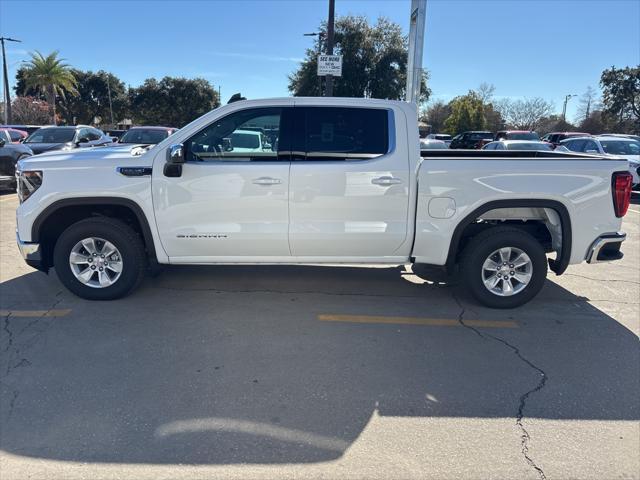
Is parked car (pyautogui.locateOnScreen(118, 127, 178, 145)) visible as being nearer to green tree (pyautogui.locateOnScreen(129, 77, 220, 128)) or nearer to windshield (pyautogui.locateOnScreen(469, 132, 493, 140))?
windshield (pyautogui.locateOnScreen(469, 132, 493, 140))

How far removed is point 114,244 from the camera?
483cm

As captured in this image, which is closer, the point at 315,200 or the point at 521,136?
the point at 315,200

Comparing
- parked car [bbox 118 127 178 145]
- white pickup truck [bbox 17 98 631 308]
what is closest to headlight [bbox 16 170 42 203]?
white pickup truck [bbox 17 98 631 308]

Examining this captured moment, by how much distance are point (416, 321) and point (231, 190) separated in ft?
7.10

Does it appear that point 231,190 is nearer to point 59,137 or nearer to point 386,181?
point 386,181

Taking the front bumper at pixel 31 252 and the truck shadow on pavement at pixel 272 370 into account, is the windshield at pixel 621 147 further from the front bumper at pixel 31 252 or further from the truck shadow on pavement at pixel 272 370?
the front bumper at pixel 31 252

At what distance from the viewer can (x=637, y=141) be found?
52.9ft

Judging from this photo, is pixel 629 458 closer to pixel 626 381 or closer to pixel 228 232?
pixel 626 381

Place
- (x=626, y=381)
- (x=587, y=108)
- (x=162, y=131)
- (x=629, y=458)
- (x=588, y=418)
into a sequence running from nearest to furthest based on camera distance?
(x=629, y=458), (x=588, y=418), (x=626, y=381), (x=162, y=131), (x=587, y=108)

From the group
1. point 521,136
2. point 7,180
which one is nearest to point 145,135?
point 7,180

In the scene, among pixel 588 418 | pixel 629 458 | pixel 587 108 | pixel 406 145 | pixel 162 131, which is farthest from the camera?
pixel 587 108

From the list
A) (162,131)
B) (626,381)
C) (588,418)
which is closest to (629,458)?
(588,418)

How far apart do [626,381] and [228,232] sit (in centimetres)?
354

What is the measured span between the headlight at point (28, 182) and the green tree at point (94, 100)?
57.5 m
